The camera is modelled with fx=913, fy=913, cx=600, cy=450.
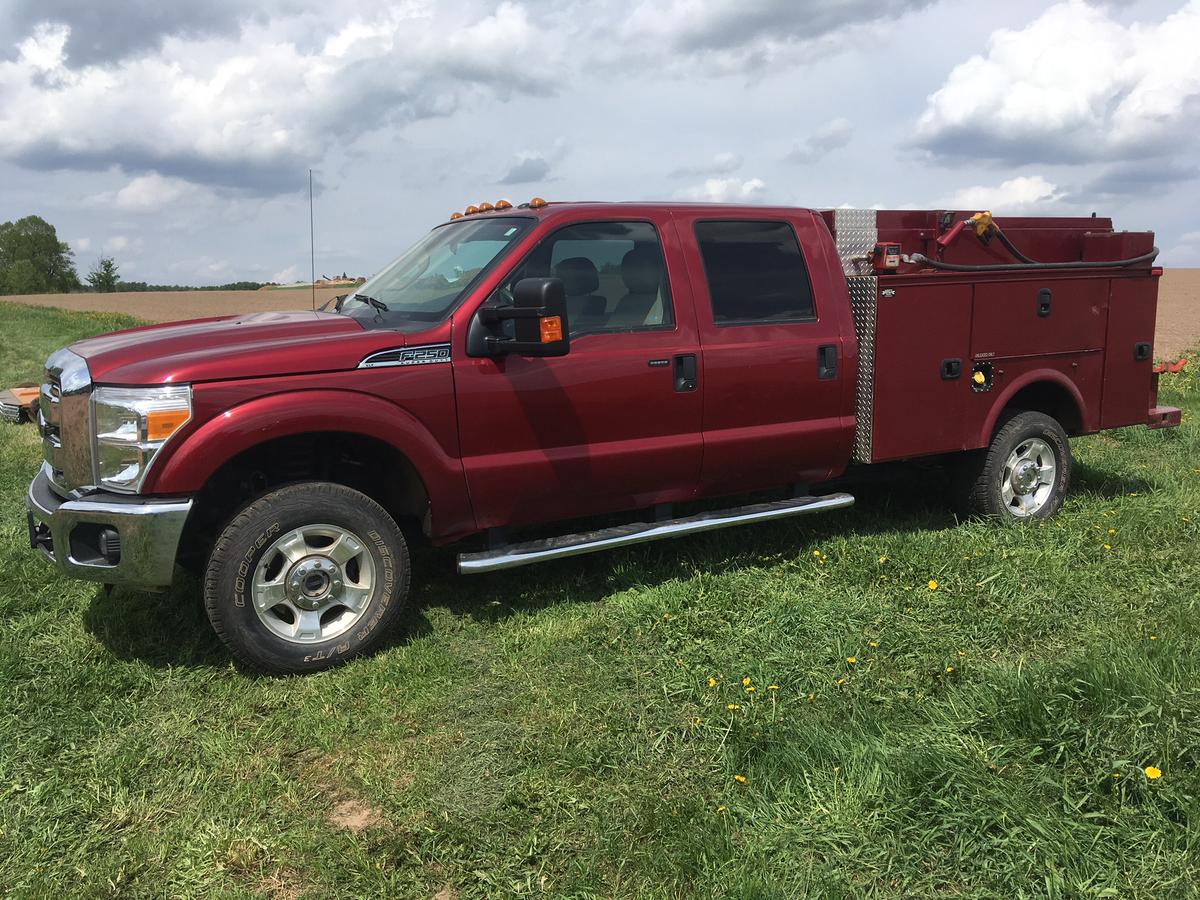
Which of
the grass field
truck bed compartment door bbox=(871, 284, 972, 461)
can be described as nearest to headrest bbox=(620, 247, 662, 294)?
truck bed compartment door bbox=(871, 284, 972, 461)

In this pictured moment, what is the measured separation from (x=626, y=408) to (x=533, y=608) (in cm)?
111

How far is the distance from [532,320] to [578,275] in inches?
22.8

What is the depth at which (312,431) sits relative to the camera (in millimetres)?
3836

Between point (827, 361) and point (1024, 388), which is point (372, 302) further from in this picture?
point (1024, 388)

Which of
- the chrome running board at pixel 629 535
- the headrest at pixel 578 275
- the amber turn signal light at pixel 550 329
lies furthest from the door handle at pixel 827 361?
the amber turn signal light at pixel 550 329

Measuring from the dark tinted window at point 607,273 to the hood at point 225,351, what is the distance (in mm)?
861

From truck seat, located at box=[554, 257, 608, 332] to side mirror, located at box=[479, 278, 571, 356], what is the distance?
247 mm

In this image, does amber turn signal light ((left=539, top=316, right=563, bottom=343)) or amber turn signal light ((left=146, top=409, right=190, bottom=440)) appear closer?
amber turn signal light ((left=146, top=409, right=190, bottom=440))

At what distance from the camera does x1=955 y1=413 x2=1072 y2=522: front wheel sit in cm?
562

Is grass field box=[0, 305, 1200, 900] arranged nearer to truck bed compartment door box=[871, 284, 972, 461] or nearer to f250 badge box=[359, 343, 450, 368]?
truck bed compartment door box=[871, 284, 972, 461]

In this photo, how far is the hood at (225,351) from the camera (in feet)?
11.9

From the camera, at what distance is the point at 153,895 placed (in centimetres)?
267

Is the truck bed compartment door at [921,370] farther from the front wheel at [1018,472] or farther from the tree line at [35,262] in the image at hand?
the tree line at [35,262]

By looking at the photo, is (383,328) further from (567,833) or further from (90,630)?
(567,833)
